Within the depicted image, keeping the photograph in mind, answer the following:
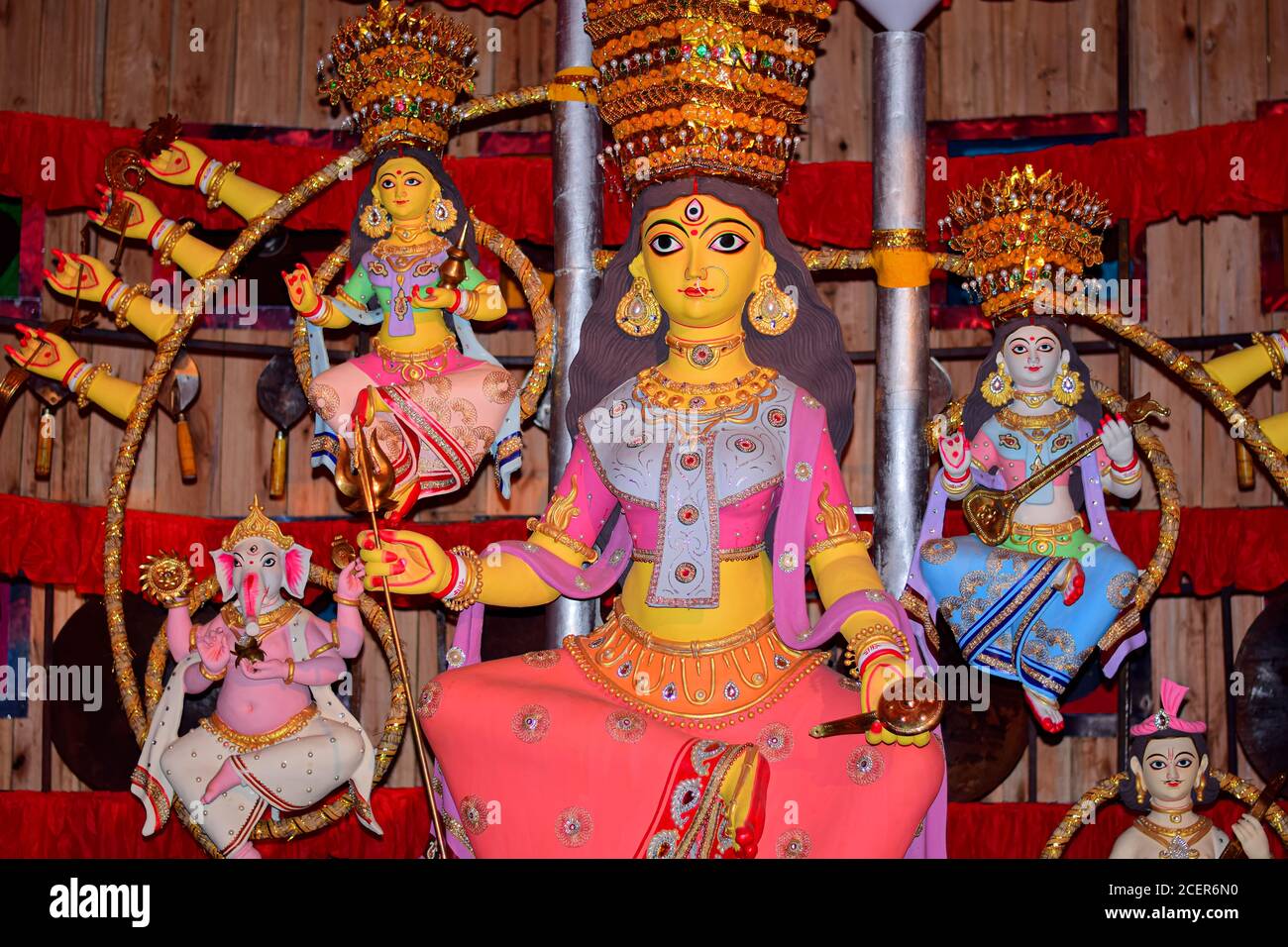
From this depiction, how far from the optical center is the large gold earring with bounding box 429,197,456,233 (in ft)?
19.8

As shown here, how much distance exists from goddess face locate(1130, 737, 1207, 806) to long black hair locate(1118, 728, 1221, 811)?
0.01 meters

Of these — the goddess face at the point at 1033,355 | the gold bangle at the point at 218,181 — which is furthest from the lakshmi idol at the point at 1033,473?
the gold bangle at the point at 218,181

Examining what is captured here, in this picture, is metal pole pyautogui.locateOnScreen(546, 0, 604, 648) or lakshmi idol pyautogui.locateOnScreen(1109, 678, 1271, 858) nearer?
lakshmi idol pyautogui.locateOnScreen(1109, 678, 1271, 858)

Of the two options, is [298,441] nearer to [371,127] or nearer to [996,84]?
[371,127]

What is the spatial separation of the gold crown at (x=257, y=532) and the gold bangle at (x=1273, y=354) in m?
3.25

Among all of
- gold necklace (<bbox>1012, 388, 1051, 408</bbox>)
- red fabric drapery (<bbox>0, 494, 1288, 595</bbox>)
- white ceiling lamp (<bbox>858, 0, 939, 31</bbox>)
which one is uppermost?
white ceiling lamp (<bbox>858, 0, 939, 31</bbox>)

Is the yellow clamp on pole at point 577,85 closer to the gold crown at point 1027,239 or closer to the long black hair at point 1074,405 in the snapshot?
the gold crown at point 1027,239

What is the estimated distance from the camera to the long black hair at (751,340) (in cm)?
535

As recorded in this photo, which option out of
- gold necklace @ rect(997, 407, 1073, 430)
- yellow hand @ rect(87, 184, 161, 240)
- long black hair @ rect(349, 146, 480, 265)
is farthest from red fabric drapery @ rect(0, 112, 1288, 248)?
gold necklace @ rect(997, 407, 1073, 430)

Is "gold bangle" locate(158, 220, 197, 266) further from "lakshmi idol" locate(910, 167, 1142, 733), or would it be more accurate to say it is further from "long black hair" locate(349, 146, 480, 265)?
"lakshmi idol" locate(910, 167, 1142, 733)

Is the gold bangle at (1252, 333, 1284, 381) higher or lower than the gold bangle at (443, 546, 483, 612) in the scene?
higher

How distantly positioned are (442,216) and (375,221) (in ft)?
0.75

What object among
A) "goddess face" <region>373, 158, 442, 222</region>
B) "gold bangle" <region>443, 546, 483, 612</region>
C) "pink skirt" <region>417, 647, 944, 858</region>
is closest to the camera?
"pink skirt" <region>417, 647, 944, 858</region>

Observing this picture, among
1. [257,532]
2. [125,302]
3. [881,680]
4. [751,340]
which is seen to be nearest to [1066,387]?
[751,340]
